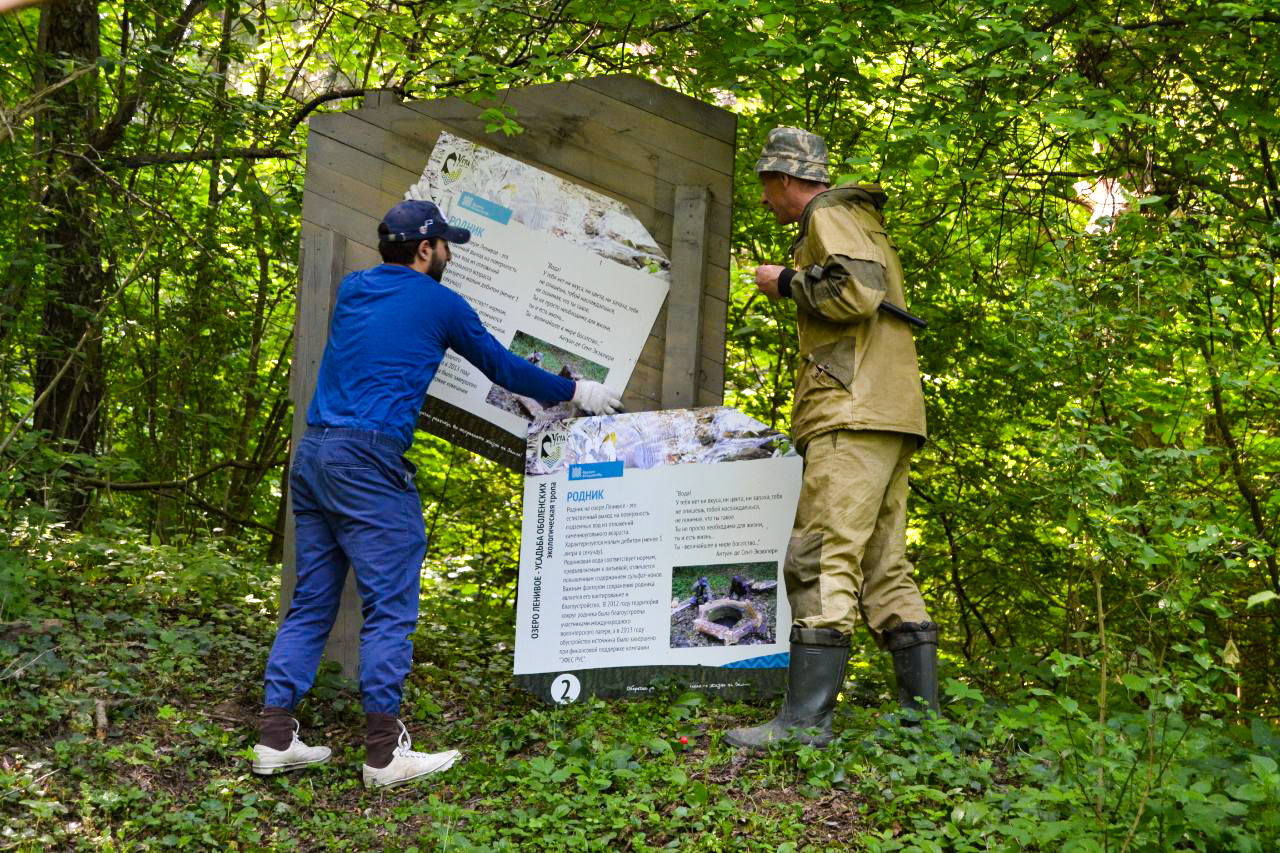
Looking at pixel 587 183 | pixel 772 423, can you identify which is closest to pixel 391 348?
pixel 587 183

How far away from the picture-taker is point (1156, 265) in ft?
15.3

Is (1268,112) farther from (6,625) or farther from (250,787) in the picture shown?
(6,625)

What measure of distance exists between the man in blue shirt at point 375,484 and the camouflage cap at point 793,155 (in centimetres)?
132

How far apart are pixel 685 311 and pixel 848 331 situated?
97cm

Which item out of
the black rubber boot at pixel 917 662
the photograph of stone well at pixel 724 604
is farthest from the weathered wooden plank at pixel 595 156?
the black rubber boot at pixel 917 662

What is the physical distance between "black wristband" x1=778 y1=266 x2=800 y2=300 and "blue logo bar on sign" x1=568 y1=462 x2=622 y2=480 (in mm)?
1073

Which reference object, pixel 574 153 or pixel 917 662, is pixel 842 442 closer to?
pixel 917 662

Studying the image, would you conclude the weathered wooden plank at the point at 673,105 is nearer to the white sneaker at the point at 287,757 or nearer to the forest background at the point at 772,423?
the forest background at the point at 772,423

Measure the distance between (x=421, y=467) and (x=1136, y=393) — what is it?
15.7 ft

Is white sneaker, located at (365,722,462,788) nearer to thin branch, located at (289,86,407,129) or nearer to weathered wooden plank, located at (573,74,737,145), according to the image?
weathered wooden plank, located at (573,74,737,145)

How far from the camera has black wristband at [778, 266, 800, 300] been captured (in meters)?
4.67

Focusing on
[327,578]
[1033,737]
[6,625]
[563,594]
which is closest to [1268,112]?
[1033,737]

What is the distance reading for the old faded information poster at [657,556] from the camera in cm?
502

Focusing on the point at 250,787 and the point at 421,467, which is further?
the point at 421,467
